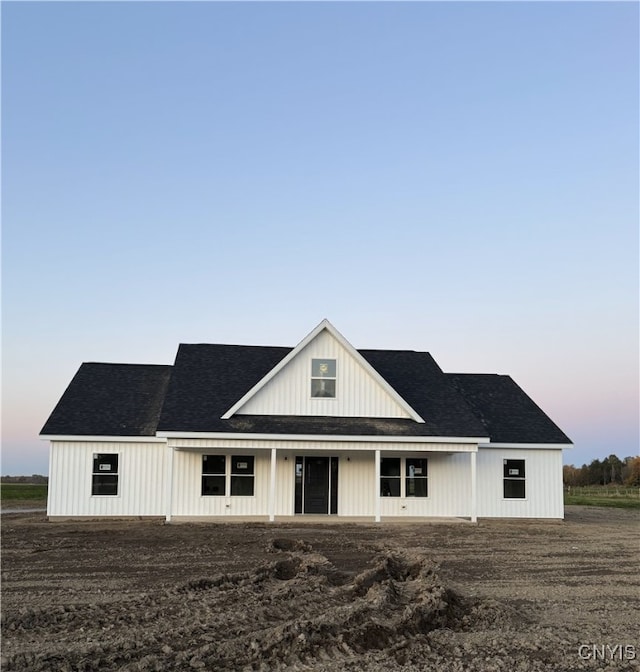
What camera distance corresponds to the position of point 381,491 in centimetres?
2508

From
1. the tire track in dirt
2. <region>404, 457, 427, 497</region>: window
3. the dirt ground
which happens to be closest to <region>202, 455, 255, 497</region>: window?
the dirt ground

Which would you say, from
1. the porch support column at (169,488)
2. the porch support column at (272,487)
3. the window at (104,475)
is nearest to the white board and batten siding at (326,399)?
the porch support column at (272,487)

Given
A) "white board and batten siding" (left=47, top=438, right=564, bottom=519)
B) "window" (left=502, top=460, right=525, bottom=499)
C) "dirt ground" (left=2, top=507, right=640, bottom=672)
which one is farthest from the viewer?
"window" (left=502, top=460, right=525, bottom=499)

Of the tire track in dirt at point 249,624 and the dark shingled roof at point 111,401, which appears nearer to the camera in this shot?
the tire track in dirt at point 249,624

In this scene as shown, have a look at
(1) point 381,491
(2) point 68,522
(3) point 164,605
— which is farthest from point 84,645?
(1) point 381,491

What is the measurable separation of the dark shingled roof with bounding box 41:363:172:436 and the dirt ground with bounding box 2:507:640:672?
468 cm

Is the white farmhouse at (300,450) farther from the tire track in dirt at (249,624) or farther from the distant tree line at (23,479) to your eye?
the distant tree line at (23,479)

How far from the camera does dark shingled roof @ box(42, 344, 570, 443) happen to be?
77.6ft

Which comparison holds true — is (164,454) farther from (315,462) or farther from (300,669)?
(300,669)

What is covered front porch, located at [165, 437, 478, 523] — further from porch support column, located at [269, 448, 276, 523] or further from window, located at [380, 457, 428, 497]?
porch support column, located at [269, 448, 276, 523]

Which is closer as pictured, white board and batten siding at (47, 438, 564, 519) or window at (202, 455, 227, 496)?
white board and batten siding at (47, 438, 564, 519)

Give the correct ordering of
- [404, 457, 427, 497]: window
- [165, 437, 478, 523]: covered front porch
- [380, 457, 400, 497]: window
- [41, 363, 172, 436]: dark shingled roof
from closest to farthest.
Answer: [165, 437, 478, 523]: covered front porch, [41, 363, 172, 436]: dark shingled roof, [380, 457, 400, 497]: window, [404, 457, 427, 497]: window

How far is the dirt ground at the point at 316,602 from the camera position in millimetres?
8617

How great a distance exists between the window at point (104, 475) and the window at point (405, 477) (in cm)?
833
